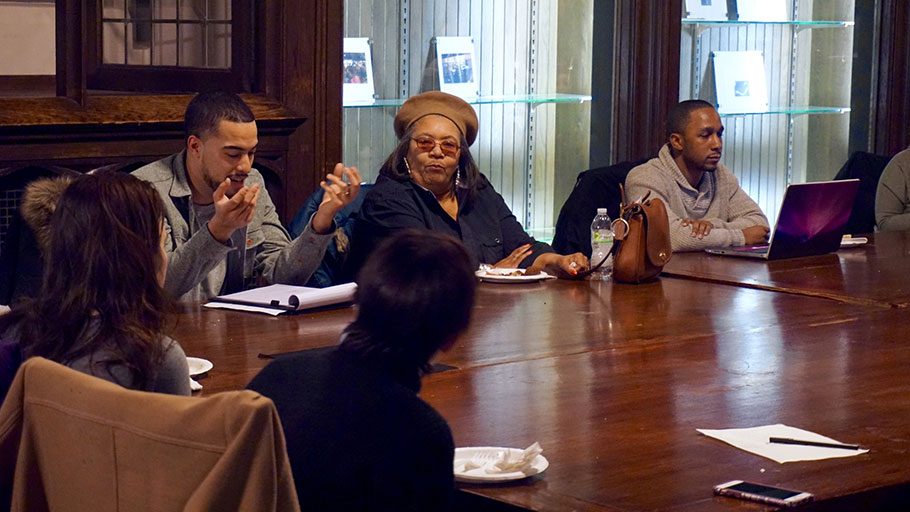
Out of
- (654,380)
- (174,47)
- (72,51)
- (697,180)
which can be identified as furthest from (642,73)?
(654,380)

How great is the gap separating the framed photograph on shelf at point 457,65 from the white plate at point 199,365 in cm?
255

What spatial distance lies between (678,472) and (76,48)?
262 cm

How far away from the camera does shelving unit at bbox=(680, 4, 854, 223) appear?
5.61 meters

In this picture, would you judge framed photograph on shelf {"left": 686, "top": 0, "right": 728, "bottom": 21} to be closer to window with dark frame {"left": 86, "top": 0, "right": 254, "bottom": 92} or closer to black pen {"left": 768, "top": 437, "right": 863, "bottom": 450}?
window with dark frame {"left": 86, "top": 0, "right": 254, "bottom": 92}

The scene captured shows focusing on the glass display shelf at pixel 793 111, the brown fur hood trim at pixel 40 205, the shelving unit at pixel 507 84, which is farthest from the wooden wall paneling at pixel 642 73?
the brown fur hood trim at pixel 40 205

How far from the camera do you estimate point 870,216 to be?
5.54 m

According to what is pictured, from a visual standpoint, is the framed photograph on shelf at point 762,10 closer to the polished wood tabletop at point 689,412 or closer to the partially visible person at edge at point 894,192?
the partially visible person at edge at point 894,192

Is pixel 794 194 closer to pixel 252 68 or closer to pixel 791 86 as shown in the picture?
pixel 252 68

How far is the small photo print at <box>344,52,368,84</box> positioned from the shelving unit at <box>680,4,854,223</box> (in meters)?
1.61

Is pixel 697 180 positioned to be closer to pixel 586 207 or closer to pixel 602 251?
pixel 586 207

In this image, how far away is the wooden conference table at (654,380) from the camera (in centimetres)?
182

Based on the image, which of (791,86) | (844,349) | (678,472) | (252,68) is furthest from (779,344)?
(791,86)

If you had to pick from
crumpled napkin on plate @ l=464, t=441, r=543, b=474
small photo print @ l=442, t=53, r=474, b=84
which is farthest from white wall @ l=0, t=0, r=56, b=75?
crumpled napkin on plate @ l=464, t=441, r=543, b=474

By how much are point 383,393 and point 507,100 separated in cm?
361
